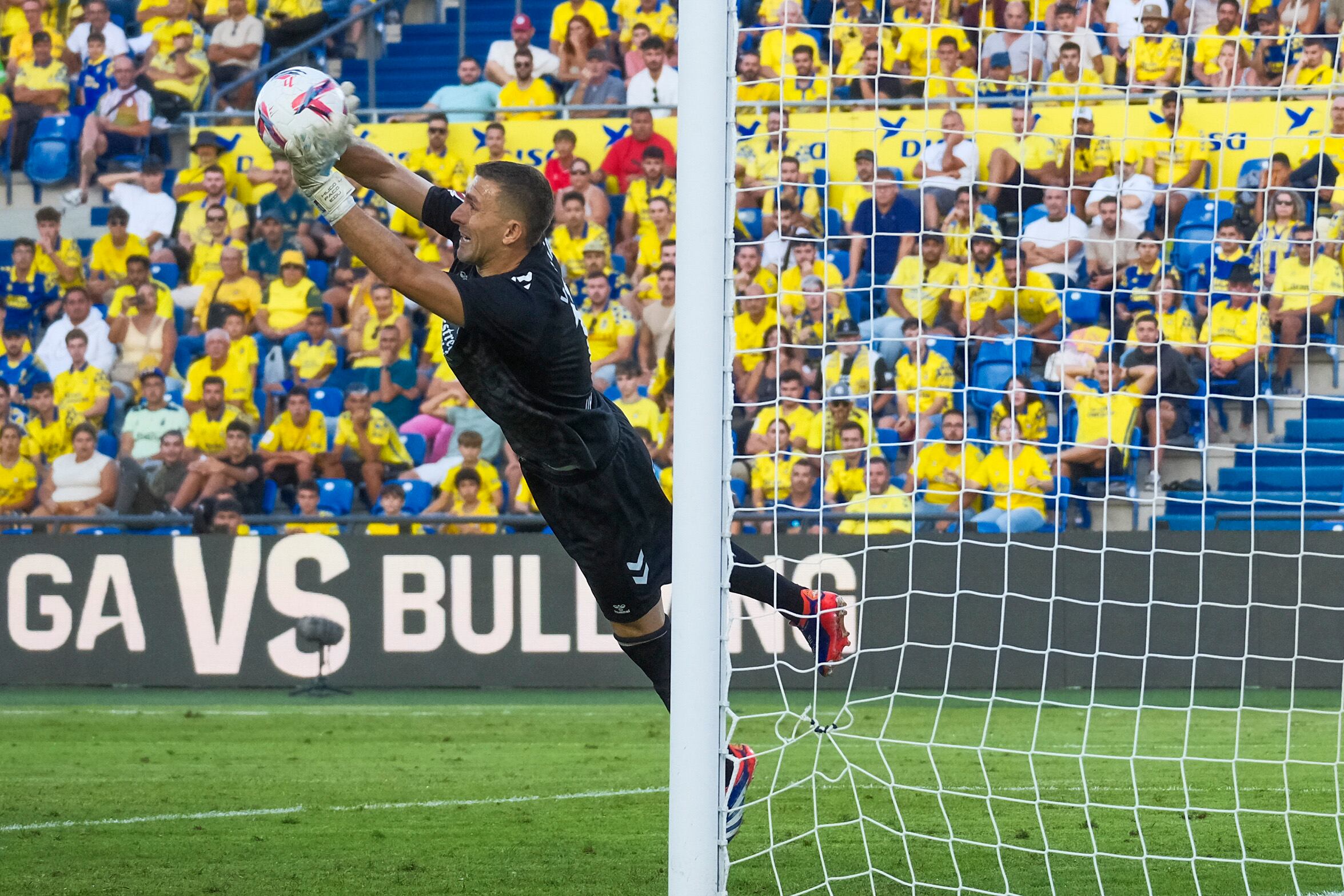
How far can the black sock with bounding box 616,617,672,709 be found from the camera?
532 cm

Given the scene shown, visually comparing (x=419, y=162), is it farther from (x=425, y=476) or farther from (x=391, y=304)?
(x=425, y=476)

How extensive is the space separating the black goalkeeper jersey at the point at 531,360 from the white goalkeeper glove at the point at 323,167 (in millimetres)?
424

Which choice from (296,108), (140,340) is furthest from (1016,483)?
(140,340)

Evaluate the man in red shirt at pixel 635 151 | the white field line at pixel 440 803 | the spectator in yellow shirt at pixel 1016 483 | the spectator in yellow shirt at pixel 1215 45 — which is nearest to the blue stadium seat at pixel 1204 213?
the spectator in yellow shirt at pixel 1215 45

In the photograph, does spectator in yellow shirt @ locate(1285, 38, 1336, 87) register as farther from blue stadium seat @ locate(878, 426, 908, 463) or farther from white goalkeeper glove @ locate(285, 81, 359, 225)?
white goalkeeper glove @ locate(285, 81, 359, 225)

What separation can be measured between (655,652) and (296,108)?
226 centimetres

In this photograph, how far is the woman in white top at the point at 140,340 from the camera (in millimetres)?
12727

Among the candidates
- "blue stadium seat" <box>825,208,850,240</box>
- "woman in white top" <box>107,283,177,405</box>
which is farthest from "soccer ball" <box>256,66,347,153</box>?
"woman in white top" <box>107,283,177,405</box>

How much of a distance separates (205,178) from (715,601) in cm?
1053

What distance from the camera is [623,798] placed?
6676 millimetres

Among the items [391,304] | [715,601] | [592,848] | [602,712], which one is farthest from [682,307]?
[391,304]

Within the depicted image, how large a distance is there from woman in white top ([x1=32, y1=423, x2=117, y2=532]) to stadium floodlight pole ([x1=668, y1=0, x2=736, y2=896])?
8583 millimetres

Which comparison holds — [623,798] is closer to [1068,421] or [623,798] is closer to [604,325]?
[1068,421]

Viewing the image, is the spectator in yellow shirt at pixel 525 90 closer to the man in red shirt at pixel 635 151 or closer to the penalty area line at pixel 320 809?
the man in red shirt at pixel 635 151
